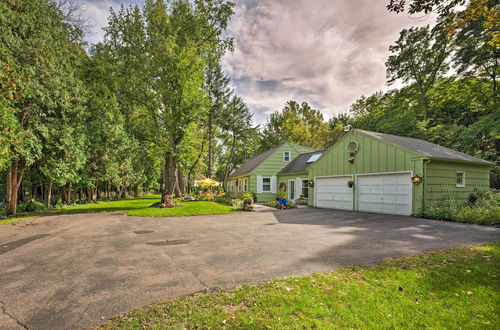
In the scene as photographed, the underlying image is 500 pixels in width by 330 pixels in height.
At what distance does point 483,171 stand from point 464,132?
19.2ft

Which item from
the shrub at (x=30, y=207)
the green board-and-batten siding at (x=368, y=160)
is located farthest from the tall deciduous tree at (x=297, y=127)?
the shrub at (x=30, y=207)

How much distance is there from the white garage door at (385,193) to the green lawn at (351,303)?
24.3 ft

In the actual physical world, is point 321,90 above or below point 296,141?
above

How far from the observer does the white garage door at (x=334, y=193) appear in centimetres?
1373

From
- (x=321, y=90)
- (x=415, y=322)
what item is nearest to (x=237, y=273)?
(x=415, y=322)

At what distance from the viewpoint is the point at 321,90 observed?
66.9ft

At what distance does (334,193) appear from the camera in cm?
1466

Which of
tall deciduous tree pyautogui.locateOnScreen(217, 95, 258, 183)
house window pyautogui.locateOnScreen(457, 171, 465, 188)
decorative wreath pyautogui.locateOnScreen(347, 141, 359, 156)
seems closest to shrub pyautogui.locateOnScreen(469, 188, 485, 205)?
house window pyautogui.locateOnScreen(457, 171, 465, 188)

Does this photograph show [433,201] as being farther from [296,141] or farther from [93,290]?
[296,141]

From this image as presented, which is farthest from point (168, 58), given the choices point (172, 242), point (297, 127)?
point (297, 127)

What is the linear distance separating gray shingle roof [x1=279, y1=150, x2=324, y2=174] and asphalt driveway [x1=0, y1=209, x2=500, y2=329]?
1072 centimetres

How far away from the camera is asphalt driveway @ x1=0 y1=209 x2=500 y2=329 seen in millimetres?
3129

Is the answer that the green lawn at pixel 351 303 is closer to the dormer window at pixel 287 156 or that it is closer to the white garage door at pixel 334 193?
the white garage door at pixel 334 193

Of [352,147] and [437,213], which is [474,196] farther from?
[352,147]
